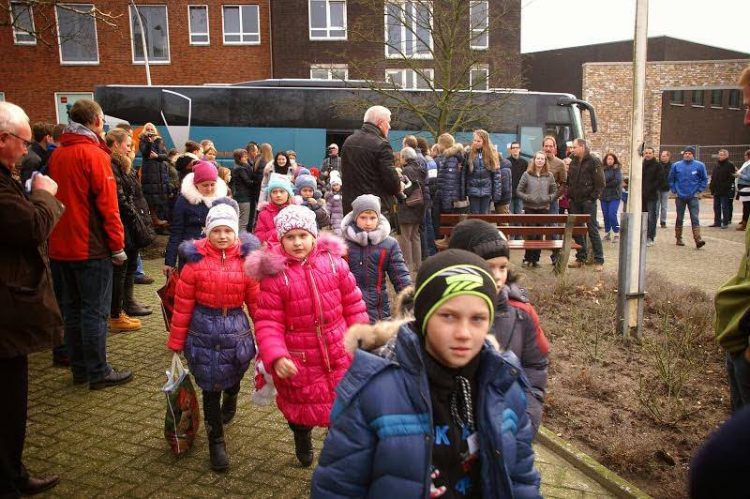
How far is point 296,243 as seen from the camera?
3.86m

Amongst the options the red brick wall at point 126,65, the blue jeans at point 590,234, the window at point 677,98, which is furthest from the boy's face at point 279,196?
the window at point 677,98

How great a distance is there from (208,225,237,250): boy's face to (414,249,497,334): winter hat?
223cm

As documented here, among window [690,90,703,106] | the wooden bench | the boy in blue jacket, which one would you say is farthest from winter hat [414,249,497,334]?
window [690,90,703,106]

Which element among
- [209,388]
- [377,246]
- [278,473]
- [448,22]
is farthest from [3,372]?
[448,22]

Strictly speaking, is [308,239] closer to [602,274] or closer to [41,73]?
[602,274]

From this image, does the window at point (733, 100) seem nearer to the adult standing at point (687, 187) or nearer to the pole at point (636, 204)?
the adult standing at point (687, 187)

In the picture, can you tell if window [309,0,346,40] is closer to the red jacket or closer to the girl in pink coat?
the red jacket

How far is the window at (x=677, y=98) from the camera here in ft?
140

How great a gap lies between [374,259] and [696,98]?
4461 centimetres

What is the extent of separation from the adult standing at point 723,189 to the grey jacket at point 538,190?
25.8 feet

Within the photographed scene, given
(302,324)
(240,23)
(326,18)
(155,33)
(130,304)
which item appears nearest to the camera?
(302,324)

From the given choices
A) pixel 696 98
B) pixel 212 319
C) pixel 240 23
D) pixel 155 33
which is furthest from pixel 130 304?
pixel 696 98

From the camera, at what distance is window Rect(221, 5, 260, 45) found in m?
31.2

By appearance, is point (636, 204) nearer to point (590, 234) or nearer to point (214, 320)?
point (214, 320)
